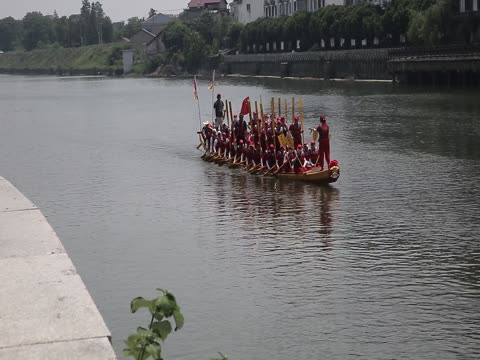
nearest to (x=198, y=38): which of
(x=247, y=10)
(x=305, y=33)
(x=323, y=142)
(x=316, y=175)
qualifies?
(x=247, y=10)

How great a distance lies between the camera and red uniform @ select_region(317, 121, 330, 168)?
33.1 metres

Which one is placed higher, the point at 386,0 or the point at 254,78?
the point at 386,0

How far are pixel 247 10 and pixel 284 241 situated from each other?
522 feet

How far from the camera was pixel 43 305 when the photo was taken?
48.2 feet

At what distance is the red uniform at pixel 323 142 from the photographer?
33.1m

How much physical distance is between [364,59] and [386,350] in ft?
311

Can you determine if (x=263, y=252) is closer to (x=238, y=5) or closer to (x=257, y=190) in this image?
(x=257, y=190)

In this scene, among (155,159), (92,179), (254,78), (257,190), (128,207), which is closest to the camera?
(128,207)

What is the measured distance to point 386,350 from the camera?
16.8m

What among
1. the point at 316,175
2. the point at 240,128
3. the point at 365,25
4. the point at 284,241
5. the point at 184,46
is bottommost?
the point at 284,241

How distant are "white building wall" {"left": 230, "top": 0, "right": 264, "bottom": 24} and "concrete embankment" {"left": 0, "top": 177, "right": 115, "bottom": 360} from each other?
158 meters

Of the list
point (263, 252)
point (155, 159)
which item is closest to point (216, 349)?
point (263, 252)

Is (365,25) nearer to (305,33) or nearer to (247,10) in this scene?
(305,33)

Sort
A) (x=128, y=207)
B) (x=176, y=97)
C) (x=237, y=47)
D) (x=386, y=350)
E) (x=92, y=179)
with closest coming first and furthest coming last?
(x=386, y=350) < (x=128, y=207) < (x=92, y=179) < (x=176, y=97) < (x=237, y=47)
